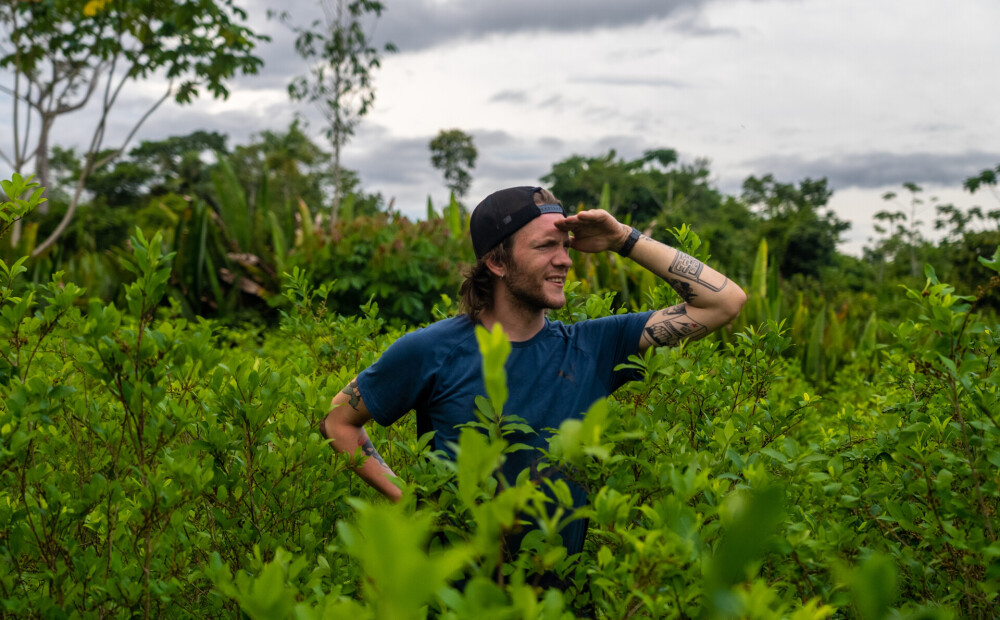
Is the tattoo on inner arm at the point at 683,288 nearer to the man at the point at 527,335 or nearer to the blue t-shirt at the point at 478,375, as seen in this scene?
the man at the point at 527,335

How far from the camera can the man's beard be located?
2242 mm

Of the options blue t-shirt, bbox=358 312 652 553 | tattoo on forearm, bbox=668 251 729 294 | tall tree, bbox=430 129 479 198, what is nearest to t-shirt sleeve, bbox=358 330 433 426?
blue t-shirt, bbox=358 312 652 553

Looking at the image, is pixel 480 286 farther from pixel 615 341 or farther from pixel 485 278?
pixel 615 341

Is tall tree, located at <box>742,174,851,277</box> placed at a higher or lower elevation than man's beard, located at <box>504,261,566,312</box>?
lower

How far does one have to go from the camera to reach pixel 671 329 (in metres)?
2.28

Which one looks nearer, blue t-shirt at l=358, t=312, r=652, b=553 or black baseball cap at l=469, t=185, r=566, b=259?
blue t-shirt at l=358, t=312, r=652, b=553

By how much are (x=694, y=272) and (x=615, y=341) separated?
331 millimetres

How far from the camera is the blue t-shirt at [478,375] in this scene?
2102mm

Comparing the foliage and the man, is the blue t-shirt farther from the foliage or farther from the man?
the foliage

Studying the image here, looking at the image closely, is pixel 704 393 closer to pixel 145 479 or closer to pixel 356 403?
pixel 356 403

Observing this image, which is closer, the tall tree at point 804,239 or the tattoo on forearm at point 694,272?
the tattoo on forearm at point 694,272

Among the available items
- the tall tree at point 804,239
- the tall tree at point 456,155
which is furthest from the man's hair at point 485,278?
the tall tree at point 456,155

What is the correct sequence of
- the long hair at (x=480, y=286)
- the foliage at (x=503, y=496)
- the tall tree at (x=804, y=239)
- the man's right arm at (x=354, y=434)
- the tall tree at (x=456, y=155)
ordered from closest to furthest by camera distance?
the foliage at (x=503, y=496) → the man's right arm at (x=354, y=434) → the long hair at (x=480, y=286) → the tall tree at (x=804, y=239) → the tall tree at (x=456, y=155)

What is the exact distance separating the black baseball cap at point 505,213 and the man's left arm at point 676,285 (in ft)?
0.36
